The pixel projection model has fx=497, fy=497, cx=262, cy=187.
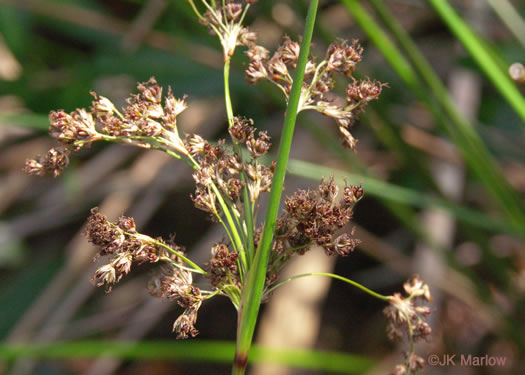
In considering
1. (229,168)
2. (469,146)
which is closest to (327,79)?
(229,168)

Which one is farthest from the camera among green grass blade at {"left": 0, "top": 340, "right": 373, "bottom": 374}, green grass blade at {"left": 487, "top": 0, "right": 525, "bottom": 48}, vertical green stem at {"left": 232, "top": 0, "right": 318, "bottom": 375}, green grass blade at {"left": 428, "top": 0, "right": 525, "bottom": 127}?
green grass blade at {"left": 487, "top": 0, "right": 525, "bottom": 48}

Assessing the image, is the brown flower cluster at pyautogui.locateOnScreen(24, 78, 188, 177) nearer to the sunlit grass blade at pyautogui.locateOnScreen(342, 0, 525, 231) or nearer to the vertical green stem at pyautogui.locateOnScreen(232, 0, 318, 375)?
the vertical green stem at pyautogui.locateOnScreen(232, 0, 318, 375)

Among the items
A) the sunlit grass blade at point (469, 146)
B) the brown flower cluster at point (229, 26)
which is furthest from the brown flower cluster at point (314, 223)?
the sunlit grass blade at point (469, 146)

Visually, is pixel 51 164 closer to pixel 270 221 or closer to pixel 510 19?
pixel 270 221

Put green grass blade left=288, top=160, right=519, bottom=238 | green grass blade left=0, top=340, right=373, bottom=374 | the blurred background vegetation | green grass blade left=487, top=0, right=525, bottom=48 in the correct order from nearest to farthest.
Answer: green grass blade left=0, top=340, right=373, bottom=374 < green grass blade left=288, top=160, right=519, bottom=238 < green grass blade left=487, top=0, right=525, bottom=48 < the blurred background vegetation

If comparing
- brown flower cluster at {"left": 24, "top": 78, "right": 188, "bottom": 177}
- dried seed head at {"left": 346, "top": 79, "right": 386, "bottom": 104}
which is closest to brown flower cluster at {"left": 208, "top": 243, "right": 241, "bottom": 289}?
brown flower cluster at {"left": 24, "top": 78, "right": 188, "bottom": 177}

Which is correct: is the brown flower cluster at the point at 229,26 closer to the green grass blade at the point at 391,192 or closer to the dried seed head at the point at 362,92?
the dried seed head at the point at 362,92
